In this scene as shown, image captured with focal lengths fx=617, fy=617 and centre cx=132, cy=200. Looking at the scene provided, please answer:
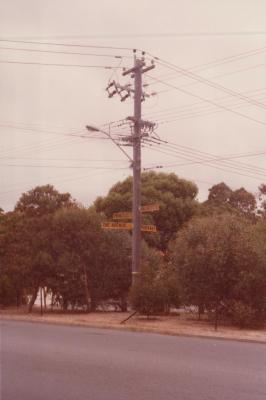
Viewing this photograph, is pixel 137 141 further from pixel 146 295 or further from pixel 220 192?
pixel 220 192

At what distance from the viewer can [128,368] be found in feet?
36.8

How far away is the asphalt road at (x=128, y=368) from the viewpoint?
896 cm

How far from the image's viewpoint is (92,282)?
28734 mm

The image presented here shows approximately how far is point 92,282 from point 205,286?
7.89 metres

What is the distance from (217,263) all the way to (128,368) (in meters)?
11.1

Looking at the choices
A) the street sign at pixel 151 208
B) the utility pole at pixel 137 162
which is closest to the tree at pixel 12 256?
the utility pole at pixel 137 162

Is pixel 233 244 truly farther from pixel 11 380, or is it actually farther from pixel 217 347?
pixel 11 380

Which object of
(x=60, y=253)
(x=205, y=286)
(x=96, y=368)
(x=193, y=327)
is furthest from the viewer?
(x=60, y=253)

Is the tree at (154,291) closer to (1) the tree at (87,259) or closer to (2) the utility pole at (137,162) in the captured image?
(2) the utility pole at (137,162)

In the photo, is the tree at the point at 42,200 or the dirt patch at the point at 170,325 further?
the tree at the point at 42,200

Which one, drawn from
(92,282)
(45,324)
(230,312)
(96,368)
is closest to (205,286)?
(230,312)

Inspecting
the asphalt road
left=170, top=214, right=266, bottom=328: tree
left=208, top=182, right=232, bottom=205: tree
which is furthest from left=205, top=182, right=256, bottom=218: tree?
the asphalt road

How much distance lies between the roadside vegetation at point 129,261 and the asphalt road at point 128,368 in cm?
496

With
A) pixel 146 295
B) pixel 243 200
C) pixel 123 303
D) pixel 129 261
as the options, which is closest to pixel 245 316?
pixel 146 295
